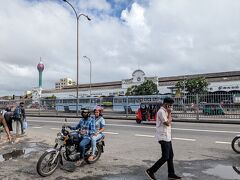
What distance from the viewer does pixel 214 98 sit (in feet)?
65.1

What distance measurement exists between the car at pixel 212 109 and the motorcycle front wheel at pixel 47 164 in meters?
15.6

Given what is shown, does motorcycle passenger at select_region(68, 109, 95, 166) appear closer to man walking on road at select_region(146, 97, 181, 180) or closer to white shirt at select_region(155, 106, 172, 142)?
man walking on road at select_region(146, 97, 181, 180)

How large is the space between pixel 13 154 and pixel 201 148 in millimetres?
5973

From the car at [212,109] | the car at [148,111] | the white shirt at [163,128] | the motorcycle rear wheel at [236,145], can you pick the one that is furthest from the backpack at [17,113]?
the car at [212,109]

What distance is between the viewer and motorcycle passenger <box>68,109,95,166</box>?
6613 mm

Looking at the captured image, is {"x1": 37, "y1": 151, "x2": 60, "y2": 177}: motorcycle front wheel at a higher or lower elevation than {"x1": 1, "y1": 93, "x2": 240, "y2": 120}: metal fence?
lower

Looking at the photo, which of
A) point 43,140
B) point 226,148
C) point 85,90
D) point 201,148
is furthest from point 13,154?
point 85,90

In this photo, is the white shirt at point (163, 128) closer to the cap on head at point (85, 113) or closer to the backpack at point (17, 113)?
the cap on head at point (85, 113)

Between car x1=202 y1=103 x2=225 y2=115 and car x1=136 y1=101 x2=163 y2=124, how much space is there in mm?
4416

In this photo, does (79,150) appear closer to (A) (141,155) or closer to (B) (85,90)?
(A) (141,155)

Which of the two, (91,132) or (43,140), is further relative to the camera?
(43,140)

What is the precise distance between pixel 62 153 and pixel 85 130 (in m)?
0.80

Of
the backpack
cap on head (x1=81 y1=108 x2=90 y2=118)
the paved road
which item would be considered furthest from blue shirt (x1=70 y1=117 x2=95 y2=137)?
the backpack

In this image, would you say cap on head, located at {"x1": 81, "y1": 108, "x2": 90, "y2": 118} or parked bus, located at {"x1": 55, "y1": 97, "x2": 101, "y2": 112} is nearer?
cap on head, located at {"x1": 81, "y1": 108, "x2": 90, "y2": 118}
